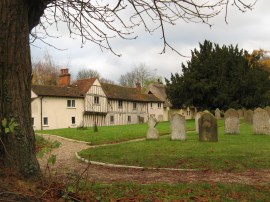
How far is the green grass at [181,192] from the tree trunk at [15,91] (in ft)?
3.74

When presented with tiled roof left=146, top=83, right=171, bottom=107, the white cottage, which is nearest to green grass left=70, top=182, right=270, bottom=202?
the white cottage

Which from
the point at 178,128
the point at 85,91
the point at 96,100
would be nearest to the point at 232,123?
the point at 178,128

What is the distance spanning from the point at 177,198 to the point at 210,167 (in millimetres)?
4975

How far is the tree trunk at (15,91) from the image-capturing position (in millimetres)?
5586

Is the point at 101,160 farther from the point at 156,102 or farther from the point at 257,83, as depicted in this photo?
the point at 156,102

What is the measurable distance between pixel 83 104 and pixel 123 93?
9.17 m

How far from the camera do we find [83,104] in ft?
163

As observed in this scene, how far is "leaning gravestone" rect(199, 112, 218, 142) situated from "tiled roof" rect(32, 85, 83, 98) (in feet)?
98.1

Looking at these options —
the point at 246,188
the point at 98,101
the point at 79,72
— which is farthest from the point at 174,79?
the point at 246,188

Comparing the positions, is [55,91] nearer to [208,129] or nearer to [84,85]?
[84,85]

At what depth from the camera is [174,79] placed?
169 ft

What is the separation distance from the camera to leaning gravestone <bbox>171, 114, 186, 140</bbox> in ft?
63.3

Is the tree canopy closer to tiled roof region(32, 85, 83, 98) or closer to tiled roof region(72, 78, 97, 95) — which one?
tiled roof region(72, 78, 97, 95)

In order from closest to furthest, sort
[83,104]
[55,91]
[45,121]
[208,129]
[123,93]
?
[208,129] < [45,121] < [55,91] < [83,104] < [123,93]
